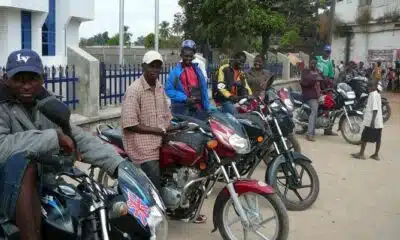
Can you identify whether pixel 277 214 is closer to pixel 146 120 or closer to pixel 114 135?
pixel 146 120

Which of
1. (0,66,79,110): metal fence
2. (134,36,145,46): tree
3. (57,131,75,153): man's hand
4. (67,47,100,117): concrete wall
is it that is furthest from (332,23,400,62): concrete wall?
(134,36,145,46): tree

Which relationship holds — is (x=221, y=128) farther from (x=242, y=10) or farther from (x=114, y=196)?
(x=242, y=10)

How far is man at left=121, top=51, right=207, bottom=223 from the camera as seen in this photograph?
369 cm

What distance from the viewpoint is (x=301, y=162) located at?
4684mm

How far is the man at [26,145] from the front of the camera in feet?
5.94

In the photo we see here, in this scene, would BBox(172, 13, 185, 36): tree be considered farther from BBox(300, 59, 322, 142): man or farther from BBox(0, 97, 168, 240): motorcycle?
BBox(0, 97, 168, 240): motorcycle

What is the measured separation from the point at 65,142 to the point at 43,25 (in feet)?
49.4

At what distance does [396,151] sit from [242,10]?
993 cm

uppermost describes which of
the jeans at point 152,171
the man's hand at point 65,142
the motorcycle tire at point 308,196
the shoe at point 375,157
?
the man's hand at point 65,142

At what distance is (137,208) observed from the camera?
6.26 ft

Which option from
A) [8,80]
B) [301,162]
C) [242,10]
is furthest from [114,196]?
[242,10]

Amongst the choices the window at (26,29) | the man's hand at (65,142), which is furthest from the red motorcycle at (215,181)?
the window at (26,29)

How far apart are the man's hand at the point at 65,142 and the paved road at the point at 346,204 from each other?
2233 millimetres

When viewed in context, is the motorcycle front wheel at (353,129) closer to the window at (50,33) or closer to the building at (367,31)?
the window at (50,33)
